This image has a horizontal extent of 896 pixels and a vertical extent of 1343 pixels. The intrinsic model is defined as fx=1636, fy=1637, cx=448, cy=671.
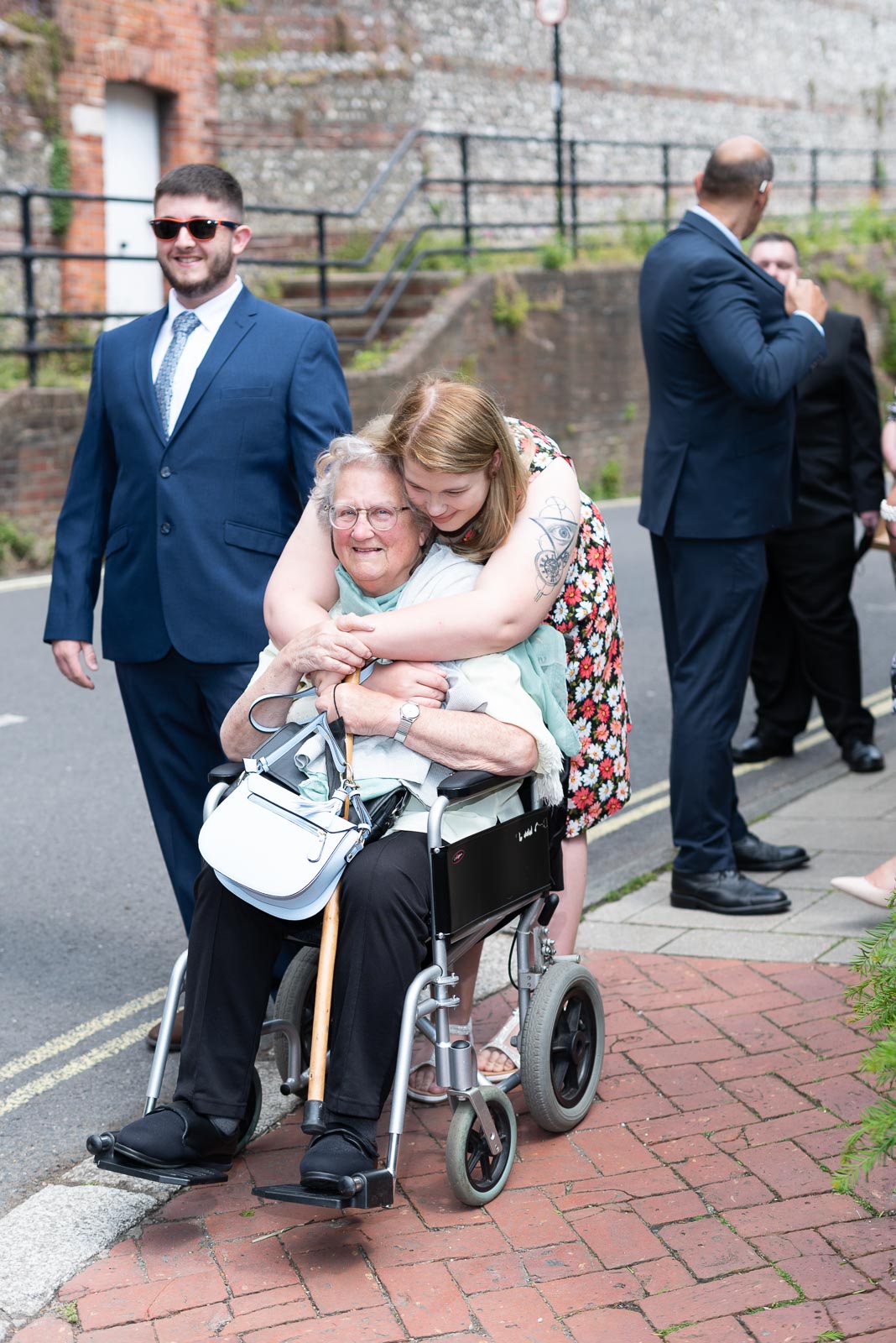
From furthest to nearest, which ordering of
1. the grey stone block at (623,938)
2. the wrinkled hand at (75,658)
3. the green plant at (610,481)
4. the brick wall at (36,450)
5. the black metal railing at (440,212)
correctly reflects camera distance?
the green plant at (610,481)
the black metal railing at (440,212)
the brick wall at (36,450)
the grey stone block at (623,938)
the wrinkled hand at (75,658)

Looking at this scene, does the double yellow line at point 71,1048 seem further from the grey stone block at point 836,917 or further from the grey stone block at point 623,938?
the grey stone block at point 836,917

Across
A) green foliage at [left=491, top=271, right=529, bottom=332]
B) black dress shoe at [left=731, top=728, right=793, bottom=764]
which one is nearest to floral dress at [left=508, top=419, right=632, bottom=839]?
black dress shoe at [left=731, top=728, right=793, bottom=764]

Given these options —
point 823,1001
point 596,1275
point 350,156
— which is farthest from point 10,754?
point 350,156

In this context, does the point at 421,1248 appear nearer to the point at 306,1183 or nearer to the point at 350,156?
the point at 306,1183

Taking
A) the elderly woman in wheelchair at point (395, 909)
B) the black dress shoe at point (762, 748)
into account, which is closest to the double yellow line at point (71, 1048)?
the elderly woman in wheelchair at point (395, 909)

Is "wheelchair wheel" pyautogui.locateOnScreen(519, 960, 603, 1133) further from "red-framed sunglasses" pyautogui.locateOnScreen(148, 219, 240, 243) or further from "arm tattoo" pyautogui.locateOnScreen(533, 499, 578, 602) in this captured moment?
"red-framed sunglasses" pyautogui.locateOnScreen(148, 219, 240, 243)

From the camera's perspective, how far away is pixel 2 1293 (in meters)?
3.08

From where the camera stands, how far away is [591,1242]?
319 cm

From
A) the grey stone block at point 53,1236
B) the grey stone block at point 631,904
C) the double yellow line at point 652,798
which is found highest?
the double yellow line at point 652,798

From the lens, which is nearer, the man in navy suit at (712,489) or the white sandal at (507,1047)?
the white sandal at (507,1047)

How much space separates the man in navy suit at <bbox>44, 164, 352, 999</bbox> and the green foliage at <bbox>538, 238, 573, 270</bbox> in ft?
44.5

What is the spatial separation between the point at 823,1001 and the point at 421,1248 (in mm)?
1578

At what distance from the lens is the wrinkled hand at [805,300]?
5.11 metres

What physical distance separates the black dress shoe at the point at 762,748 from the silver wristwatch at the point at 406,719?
394 cm
